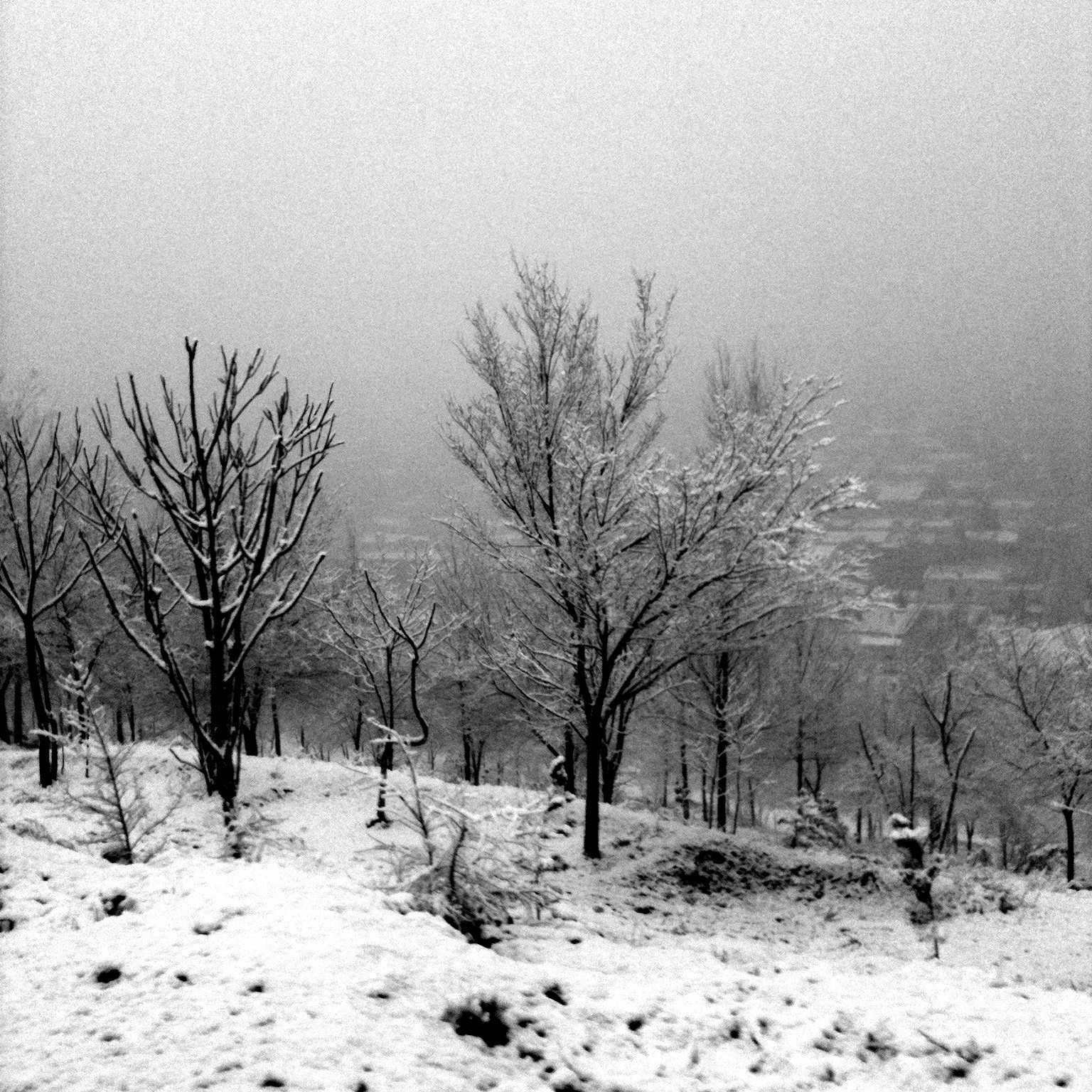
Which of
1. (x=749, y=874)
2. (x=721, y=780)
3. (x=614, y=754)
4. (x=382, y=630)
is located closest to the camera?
(x=749, y=874)

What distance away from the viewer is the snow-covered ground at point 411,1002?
2.77m

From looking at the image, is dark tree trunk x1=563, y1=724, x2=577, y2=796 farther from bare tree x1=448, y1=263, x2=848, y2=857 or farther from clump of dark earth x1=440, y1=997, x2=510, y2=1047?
Answer: clump of dark earth x1=440, y1=997, x2=510, y2=1047

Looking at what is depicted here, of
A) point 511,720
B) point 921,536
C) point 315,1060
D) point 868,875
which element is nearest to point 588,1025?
point 315,1060

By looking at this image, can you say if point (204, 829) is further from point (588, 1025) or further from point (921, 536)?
point (921, 536)

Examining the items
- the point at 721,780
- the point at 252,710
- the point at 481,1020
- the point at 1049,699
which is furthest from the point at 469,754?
the point at 481,1020

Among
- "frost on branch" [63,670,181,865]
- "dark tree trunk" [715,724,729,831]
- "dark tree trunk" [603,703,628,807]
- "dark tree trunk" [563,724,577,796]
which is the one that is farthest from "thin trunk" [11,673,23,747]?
"dark tree trunk" [715,724,729,831]

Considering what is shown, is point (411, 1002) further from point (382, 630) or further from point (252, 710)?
point (252, 710)

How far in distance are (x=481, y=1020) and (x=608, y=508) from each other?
696 centimetres

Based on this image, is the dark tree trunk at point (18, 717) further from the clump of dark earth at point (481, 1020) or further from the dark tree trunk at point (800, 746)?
the dark tree trunk at point (800, 746)

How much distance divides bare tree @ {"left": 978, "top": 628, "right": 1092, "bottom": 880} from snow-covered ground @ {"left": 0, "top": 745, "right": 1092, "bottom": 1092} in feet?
43.9

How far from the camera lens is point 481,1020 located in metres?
3.26

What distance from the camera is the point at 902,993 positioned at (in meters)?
4.18

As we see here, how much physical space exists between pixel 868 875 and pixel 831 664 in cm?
1423

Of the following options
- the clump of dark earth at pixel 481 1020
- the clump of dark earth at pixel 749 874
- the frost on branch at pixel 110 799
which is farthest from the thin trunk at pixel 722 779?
the clump of dark earth at pixel 481 1020
